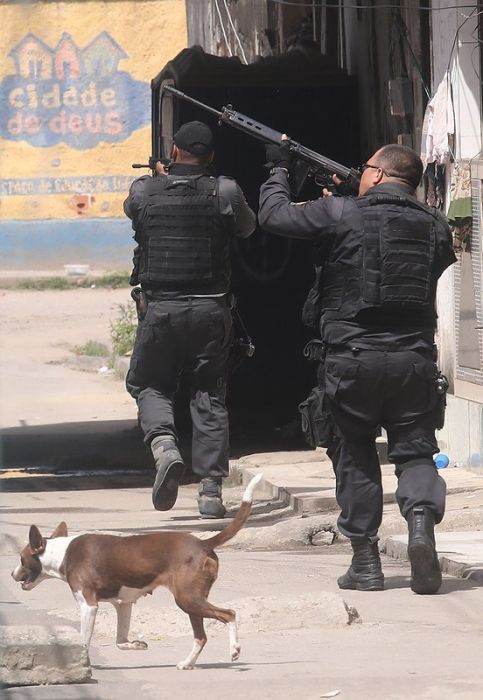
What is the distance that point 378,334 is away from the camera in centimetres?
543

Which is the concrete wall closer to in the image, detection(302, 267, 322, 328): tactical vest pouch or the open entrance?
the open entrance

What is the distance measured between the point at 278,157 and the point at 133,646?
7.34ft

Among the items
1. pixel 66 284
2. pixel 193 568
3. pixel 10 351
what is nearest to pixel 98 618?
pixel 193 568

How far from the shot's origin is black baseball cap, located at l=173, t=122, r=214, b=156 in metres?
7.26

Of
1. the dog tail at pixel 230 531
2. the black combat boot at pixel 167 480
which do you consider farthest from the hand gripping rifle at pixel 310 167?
the dog tail at pixel 230 531

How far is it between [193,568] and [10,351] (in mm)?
13923

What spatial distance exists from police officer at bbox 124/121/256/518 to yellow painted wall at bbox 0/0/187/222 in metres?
17.9

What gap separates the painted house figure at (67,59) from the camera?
25.3m

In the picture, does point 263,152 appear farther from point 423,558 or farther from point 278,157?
point 423,558

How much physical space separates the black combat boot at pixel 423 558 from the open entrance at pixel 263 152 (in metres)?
4.71

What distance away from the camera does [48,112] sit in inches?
1009

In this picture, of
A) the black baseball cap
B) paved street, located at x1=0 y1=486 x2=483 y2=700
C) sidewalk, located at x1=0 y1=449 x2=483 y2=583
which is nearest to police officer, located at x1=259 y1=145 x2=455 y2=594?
paved street, located at x1=0 y1=486 x2=483 y2=700

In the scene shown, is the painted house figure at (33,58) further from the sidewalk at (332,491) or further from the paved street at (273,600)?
the sidewalk at (332,491)

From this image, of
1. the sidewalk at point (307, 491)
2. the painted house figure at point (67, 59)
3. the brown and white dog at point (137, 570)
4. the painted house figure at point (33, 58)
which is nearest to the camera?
the brown and white dog at point (137, 570)
